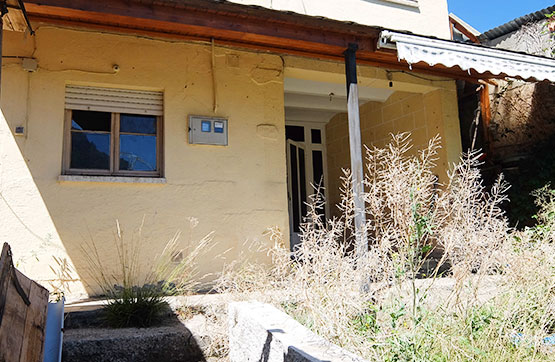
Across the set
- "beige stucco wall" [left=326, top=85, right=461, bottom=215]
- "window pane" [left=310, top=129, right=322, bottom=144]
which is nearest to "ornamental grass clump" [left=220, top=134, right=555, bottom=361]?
"beige stucco wall" [left=326, top=85, right=461, bottom=215]

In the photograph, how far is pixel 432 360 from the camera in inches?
101

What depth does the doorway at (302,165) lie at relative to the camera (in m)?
8.82

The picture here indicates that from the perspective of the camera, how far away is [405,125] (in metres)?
8.09

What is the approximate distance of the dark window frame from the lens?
17.7 ft

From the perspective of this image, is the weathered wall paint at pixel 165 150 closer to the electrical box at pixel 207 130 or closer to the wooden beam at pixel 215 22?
the electrical box at pixel 207 130

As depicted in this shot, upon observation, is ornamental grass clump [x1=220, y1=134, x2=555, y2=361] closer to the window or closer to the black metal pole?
the black metal pole

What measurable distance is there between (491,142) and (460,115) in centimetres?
78

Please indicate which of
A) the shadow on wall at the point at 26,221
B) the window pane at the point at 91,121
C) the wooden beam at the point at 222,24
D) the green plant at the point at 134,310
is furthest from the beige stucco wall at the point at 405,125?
the shadow on wall at the point at 26,221

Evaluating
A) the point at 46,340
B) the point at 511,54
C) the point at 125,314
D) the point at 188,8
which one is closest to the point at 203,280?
the point at 125,314

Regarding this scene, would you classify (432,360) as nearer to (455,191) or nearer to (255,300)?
(455,191)

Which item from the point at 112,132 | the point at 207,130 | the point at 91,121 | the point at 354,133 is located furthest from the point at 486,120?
the point at 91,121

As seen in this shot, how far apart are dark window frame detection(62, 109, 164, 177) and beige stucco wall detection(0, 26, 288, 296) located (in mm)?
123

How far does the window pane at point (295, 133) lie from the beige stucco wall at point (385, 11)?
2.52 m

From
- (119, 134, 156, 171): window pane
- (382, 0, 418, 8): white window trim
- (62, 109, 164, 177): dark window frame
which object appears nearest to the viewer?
(62, 109, 164, 177): dark window frame
